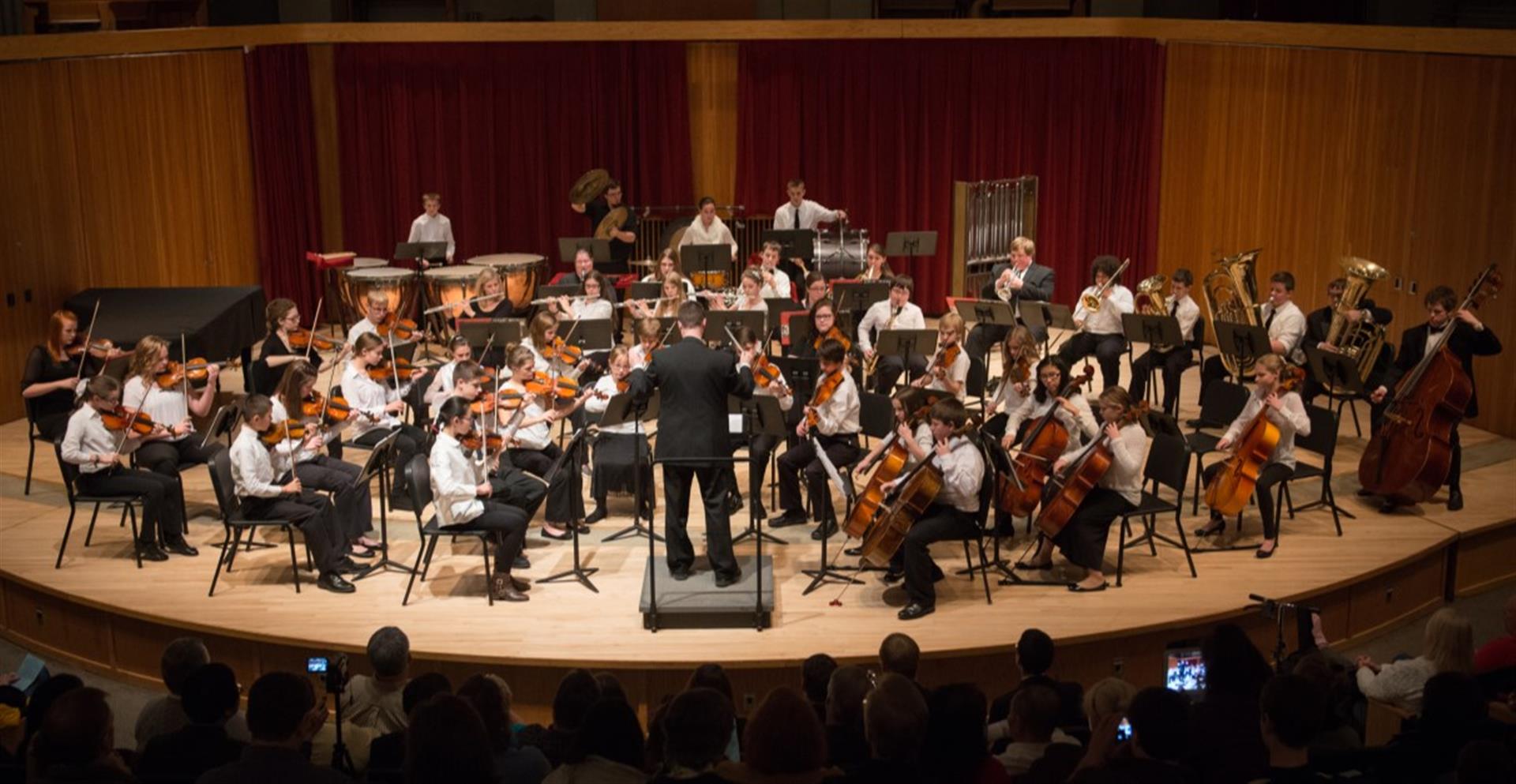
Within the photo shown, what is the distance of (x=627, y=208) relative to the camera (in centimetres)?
1500

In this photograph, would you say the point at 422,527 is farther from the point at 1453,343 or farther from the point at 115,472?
the point at 1453,343

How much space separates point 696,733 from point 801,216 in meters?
10.8

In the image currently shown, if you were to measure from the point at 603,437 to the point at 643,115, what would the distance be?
7.00m

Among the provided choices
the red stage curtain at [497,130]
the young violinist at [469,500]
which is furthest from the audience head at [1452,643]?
the red stage curtain at [497,130]

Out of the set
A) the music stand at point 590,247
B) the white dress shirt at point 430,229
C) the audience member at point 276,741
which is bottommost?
the audience member at point 276,741

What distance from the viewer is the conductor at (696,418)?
8086 millimetres

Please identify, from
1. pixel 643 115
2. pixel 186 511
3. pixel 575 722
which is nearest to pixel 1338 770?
pixel 575 722

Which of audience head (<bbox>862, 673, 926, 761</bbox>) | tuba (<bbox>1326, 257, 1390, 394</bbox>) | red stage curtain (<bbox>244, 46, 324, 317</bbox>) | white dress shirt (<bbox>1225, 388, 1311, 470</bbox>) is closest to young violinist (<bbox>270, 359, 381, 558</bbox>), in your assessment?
audience head (<bbox>862, 673, 926, 761</bbox>)

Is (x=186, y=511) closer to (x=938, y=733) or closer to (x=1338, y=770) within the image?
(x=938, y=733)

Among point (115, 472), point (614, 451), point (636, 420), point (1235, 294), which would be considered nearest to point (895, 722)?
point (636, 420)

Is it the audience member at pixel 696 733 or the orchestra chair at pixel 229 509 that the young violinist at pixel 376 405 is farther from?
the audience member at pixel 696 733

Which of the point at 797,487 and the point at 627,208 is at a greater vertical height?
the point at 627,208

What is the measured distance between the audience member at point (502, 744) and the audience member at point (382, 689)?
0.80 metres

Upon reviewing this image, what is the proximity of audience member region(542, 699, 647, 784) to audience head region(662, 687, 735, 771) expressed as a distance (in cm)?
16
